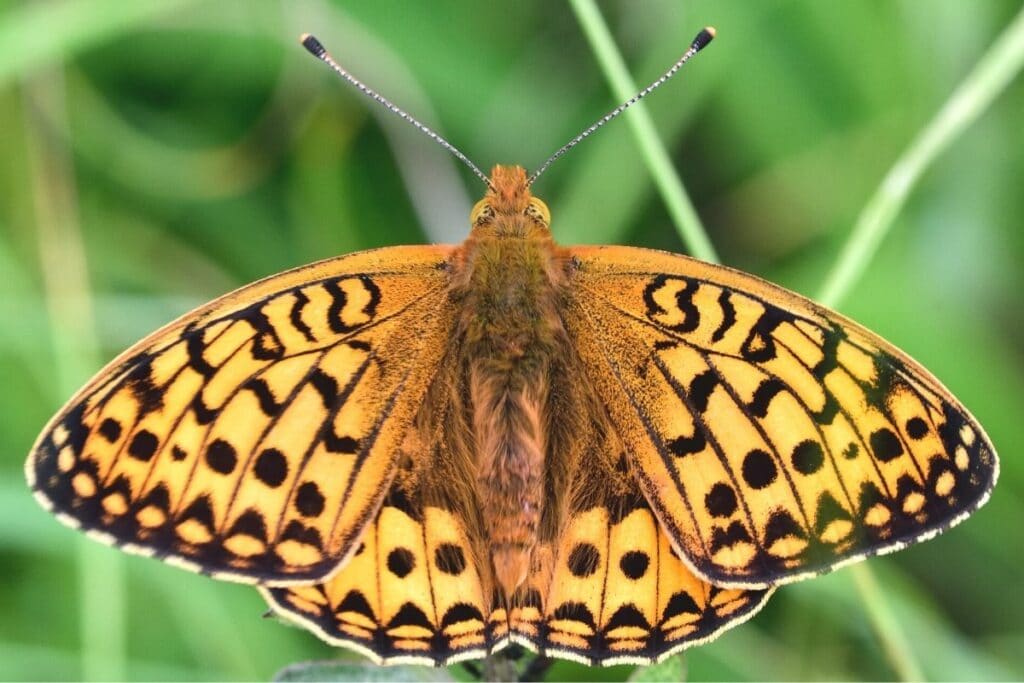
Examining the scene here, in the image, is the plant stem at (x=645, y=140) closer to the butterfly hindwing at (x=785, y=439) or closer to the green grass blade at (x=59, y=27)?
the butterfly hindwing at (x=785, y=439)

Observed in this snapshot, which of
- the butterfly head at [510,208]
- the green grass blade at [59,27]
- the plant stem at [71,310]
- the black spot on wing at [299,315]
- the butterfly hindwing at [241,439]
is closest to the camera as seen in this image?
the butterfly hindwing at [241,439]

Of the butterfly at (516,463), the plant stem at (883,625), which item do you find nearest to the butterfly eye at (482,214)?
the butterfly at (516,463)

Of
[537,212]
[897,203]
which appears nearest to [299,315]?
[537,212]

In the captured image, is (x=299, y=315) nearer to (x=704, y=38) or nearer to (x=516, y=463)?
(x=516, y=463)

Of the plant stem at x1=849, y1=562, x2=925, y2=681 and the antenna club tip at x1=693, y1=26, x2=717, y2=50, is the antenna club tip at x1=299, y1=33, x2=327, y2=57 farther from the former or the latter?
the plant stem at x1=849, y1=562, x2=925, y2=681

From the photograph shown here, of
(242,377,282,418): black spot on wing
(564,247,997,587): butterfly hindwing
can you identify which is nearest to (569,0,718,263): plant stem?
(564,247,997,587): butterfly hindwing

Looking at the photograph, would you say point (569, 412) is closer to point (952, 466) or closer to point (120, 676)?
point (952, 466)
